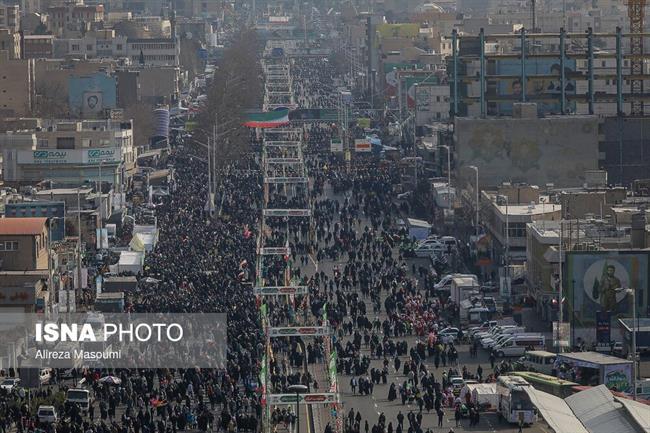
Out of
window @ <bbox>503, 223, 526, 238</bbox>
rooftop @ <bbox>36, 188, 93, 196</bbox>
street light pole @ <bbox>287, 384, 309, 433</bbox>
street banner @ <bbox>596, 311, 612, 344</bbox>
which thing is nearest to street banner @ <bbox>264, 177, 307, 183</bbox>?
rooftop @ <bbox>36, 188, 93, 196</bbox>

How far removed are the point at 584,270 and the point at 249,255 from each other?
12676 millimetres

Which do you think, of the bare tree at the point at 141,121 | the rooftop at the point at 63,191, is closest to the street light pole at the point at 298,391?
the rooftop at the point at 63,191

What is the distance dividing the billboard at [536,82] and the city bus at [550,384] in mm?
34998

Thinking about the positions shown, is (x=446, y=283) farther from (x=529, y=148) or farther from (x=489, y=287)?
(x=529, y=148)

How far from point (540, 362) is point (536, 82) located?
33.6 m

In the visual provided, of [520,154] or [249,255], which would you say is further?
[520,154]

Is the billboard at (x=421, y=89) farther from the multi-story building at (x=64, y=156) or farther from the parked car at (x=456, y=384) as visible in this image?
the parked car at (x=456, y=384)

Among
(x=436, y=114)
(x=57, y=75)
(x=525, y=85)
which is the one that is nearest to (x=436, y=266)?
(x=525, y=85)

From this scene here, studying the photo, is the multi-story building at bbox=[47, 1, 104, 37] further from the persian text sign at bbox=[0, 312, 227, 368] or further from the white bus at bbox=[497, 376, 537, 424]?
the white bus at bbox=[497, 376, 537, 424]

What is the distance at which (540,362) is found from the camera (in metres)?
43.5

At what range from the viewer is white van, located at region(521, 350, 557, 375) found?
142 feet

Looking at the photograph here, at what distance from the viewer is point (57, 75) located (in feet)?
359

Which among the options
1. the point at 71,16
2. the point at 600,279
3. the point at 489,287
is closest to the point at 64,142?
the point at 489,287

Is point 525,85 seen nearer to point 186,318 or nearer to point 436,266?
point 436,266
